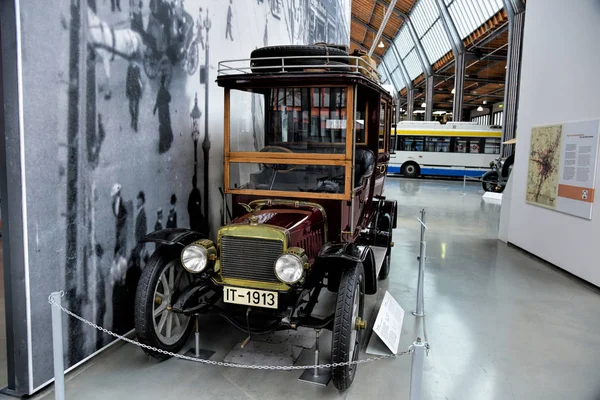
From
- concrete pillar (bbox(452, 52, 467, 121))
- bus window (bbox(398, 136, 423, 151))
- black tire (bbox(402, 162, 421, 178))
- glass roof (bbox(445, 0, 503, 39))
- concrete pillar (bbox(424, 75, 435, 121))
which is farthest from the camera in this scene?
concrete pillar (bbox(424, 75, 435, 121))

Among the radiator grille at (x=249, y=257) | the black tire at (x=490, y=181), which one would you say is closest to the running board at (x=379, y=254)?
the radiator grille at (x=249, y=257)

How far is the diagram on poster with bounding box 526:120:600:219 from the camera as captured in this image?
544cm

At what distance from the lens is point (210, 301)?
3.22m

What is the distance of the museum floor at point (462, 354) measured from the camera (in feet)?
9.61

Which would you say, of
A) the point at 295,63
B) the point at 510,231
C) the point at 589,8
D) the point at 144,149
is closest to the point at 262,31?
the point at 295,63

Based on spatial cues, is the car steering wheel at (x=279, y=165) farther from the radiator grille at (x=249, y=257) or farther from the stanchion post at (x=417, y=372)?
the stanchion post at (x=417, y=372)

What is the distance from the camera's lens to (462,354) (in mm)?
3541

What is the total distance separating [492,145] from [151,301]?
17.8 metres

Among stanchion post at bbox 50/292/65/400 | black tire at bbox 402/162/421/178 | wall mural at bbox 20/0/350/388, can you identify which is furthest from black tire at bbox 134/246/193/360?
black tire at bbox 402/162/421/178

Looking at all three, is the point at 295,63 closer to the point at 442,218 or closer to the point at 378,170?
the point at 378,170

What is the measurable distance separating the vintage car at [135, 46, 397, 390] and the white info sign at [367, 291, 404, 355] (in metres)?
0.13

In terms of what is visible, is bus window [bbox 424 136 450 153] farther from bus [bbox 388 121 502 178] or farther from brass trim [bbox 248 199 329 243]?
brass trim [bbox 248 199 329 243]

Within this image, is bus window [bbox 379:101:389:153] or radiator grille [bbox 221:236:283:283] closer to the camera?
radiator grille [bbox 221:236:283:283]

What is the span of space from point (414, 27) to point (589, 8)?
1901 centimetres
